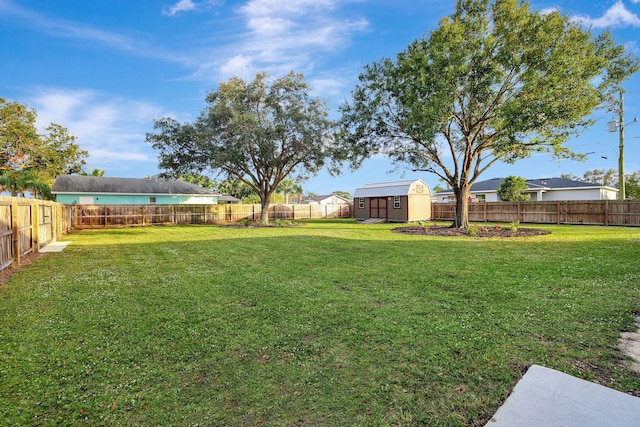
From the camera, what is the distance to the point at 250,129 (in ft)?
59.5

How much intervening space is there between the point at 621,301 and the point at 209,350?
532cm

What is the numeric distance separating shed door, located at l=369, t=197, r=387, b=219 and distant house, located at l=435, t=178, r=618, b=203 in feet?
34.5

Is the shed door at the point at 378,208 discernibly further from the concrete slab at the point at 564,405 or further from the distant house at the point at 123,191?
the concrete slab at the point at 564,405

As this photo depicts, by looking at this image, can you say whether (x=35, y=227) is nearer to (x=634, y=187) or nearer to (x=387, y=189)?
(x=387, y=189)

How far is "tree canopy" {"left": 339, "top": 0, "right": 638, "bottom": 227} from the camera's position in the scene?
12.9 meters

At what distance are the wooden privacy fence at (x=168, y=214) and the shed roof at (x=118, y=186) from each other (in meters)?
8.35

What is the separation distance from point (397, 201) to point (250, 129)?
1242cm

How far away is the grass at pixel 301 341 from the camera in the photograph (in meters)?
2.28

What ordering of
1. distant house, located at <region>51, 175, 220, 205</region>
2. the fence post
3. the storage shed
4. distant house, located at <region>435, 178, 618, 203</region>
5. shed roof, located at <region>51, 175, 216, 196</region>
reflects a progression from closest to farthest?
the fence post → the storage shed → distant house, located at <region>51, 175, 220, 205</region> → shed roof, located at <region>51, 175, 216, 196</region> → distant house, located at <region>435, 178, 618, 203</region>

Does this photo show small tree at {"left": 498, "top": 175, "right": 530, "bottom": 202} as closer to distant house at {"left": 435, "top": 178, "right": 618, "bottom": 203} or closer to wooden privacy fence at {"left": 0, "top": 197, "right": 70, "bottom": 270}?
distant house at {"left": 435, "top": 178, "right": 618, "bottom": 203}

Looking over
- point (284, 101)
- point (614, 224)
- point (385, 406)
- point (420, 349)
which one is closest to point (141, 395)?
point (385, 406)

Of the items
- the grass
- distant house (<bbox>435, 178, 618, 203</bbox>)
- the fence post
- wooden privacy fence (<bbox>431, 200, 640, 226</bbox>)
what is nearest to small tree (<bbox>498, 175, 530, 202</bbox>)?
distant house (<bbox>435, 178, 618, 203</bbox>)

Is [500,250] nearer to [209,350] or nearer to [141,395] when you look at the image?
[209,350]

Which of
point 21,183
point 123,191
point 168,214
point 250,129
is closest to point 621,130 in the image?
point 250,129
